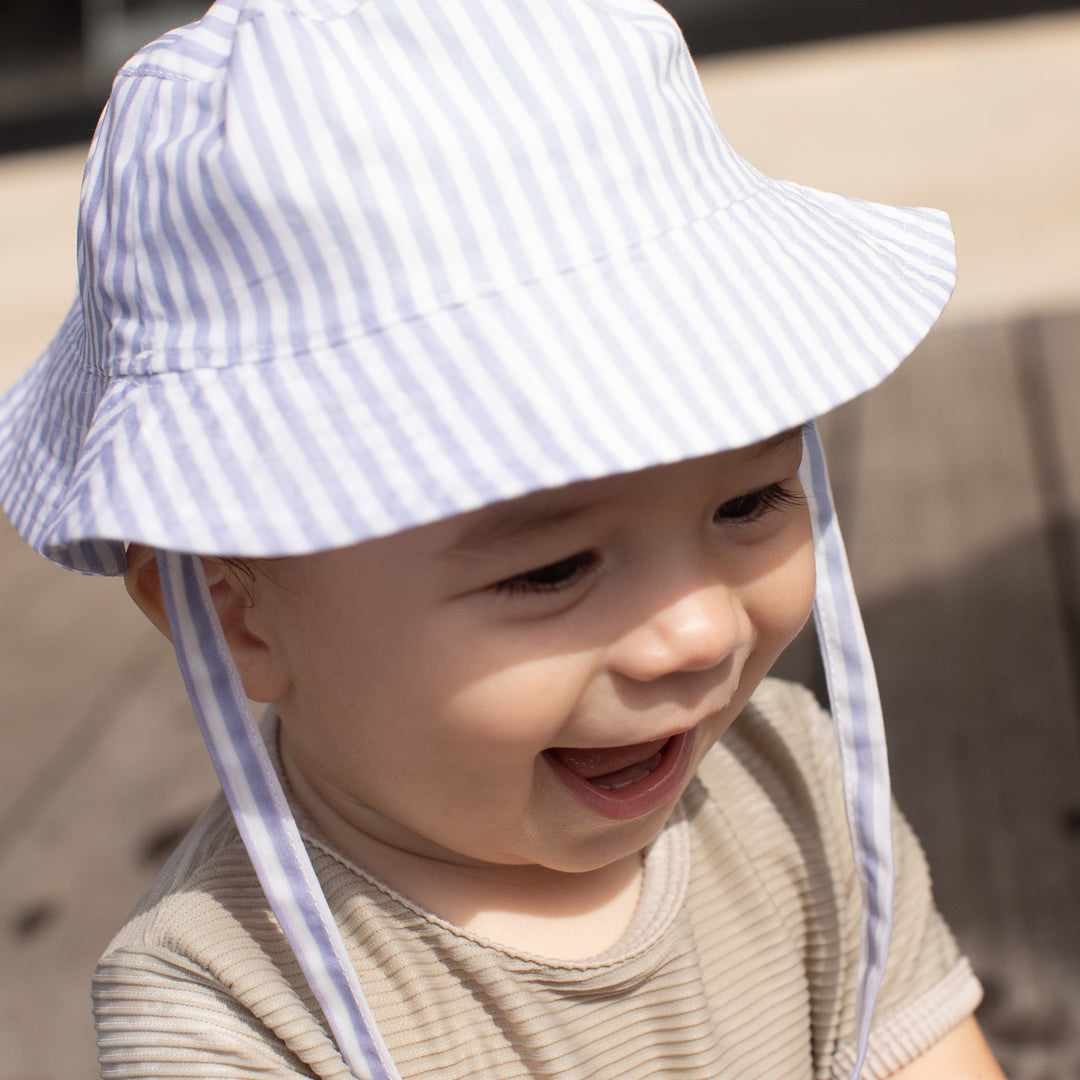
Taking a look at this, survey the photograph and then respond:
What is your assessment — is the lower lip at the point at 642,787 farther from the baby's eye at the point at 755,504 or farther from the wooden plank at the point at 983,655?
the wooden plank at the point at 983,655

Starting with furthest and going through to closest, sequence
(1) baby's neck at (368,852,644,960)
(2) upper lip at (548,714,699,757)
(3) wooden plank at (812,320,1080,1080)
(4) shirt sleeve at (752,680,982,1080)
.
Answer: (3) wooden plank at (812,320,1080,1080) → (4) shirt sleeve at (752,680,982,1080) → (1) baby's neck at (368,852,644,960) → (2) upper lip at (548,714,699,757)

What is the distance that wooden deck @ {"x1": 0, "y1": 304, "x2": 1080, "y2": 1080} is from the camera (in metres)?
1.31

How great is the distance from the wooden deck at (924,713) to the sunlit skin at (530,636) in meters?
0.62

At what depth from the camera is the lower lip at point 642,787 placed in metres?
0.78

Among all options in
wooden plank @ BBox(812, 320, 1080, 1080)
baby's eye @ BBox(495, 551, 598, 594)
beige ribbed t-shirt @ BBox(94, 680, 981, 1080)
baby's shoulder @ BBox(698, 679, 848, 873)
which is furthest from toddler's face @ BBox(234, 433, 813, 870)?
wooden plank @ BBox(812, 320, 1080, 1080)

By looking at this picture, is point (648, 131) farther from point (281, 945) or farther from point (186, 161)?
point (281, 945)

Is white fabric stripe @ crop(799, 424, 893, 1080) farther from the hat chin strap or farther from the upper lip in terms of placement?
the hat chin strap

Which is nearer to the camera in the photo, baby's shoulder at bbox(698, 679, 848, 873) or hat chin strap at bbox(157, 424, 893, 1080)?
hat chin strap at bbox(157, 424, 893, 1080)

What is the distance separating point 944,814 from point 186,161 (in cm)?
104

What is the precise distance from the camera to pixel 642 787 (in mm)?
803

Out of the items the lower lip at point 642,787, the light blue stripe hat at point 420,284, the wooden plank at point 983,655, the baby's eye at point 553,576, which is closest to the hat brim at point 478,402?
the light blue stripe hat at point 420,284

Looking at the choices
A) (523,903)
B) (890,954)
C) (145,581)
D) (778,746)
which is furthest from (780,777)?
(145,581)

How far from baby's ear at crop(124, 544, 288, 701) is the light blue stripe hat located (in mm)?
75

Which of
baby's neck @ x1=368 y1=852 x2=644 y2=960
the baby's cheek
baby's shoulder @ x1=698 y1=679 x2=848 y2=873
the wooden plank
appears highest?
the baby's cheek
